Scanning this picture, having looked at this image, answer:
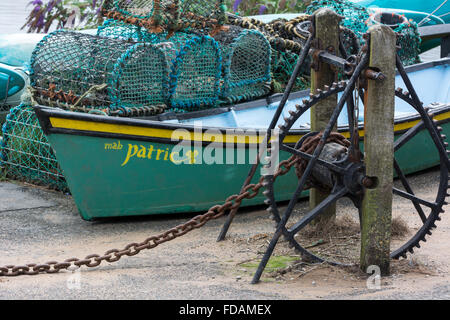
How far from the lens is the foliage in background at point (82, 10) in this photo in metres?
11.0

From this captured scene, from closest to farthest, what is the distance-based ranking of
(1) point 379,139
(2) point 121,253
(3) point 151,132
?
(1) point 379,139 → (2) point 121,253 → (3) point 151,132

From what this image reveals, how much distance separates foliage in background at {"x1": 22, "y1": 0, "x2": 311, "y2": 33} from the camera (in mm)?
10977

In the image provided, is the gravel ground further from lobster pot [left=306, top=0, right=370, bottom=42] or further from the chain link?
lobster pot [left=306, top=0, right=370, bottom=42]

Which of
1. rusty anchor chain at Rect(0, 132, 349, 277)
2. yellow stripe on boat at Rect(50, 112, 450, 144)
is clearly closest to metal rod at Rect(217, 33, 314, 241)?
rusty anchor chain at Rect(0, 132, 349, 277)

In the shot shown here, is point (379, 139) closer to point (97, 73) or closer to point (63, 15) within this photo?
point (97, 73)

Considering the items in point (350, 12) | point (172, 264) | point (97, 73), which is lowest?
point (172, 264)

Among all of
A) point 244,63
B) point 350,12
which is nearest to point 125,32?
point 244,63

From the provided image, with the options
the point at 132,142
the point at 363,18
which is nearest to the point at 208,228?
the point at 132,142

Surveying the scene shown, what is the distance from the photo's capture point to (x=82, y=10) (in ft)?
36.7

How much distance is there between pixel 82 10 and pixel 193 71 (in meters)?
5.67

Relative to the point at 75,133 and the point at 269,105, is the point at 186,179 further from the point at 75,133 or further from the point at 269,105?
the point at 269,105

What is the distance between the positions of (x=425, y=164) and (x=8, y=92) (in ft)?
15.9

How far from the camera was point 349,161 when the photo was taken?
414 centimetres

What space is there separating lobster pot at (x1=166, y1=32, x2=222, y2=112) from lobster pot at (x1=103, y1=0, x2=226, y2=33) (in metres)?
0.17
